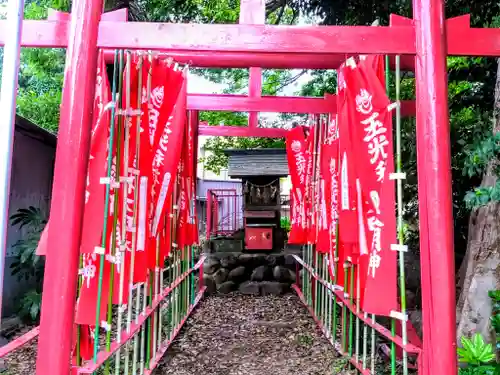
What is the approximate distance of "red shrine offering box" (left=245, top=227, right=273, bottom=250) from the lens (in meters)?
11.3

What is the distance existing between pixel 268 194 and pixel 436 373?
8.84 m

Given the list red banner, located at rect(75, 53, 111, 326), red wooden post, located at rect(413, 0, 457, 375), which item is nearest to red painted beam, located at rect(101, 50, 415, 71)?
red wooden post, located at rect(413, 0, 457, 375)

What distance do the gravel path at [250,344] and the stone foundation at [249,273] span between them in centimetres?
128

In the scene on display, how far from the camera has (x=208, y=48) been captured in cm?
326

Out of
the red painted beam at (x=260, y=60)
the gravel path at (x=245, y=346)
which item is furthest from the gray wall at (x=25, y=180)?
the red painted beam at (x=260, y=60)

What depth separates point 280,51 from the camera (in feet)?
10.8

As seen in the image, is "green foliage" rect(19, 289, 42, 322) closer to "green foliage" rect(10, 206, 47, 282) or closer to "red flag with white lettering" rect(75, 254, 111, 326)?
"green foliage" rect(10, 206, 47, 282)

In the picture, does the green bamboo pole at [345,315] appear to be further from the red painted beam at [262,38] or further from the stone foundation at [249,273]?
the stone foundation at [249,273]

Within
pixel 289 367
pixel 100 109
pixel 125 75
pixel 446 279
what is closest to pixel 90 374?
pixel 100 109

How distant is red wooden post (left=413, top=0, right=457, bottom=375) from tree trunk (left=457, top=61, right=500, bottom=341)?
5.21ft

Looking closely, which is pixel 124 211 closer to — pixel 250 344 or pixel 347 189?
pixel 347 189

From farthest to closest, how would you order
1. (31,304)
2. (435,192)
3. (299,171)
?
(299,171), (31,304), (435,192)

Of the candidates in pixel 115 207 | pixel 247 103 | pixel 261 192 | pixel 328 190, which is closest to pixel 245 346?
pixel 328 190

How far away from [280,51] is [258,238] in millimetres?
8389
